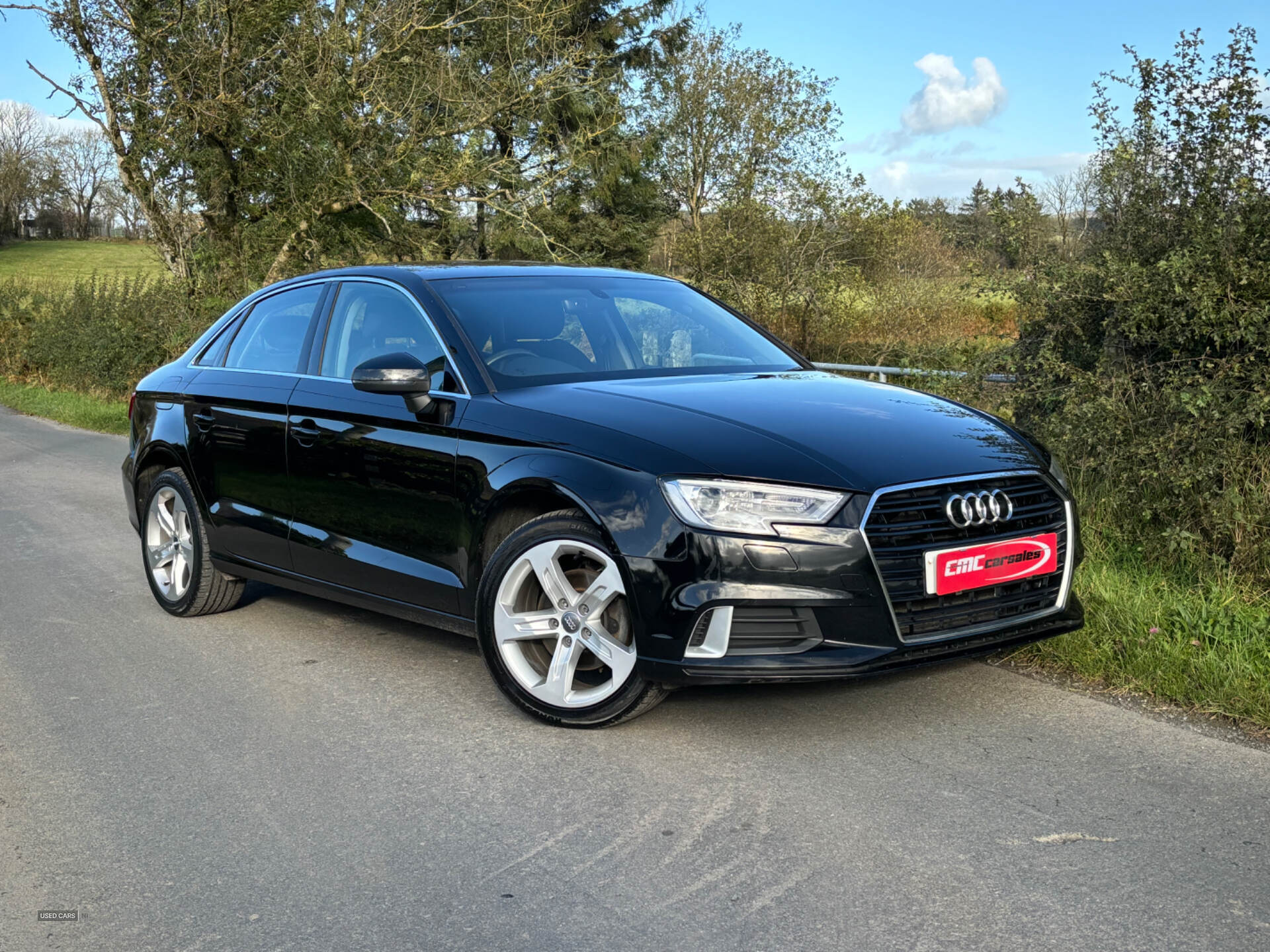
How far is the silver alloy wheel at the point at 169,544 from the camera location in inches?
244

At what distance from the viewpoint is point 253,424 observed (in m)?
5.68

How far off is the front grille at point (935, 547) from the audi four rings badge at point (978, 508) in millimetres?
17

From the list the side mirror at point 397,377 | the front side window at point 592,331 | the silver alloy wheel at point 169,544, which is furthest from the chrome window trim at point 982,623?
the silver alloy wheel at point 169,544

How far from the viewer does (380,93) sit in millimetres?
18891

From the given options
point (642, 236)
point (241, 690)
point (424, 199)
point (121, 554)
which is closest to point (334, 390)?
point (241, 690)

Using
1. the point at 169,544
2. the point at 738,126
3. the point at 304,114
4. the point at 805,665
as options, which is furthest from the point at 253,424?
the point at 738,126

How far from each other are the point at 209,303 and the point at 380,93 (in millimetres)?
4711

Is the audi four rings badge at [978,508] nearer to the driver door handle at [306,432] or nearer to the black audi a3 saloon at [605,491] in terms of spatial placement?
the black audi a3 saloon at [605,491]

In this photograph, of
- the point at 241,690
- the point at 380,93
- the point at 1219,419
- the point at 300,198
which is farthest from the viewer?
the point at 300,198

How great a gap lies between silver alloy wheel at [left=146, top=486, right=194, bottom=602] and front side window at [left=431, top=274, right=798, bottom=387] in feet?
6.55

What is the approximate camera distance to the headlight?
3.89 metres

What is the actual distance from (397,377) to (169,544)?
94.3 inches

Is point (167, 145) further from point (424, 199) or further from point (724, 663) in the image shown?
A: point (724, 663)

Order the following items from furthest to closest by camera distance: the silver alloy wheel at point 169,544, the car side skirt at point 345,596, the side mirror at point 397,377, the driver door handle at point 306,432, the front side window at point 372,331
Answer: the silver alloy wheel at point 169,544, the driver door handle at point 306,432, the front side window at point 372,331, the car side skirt at point 345,596, the side mirror at point 397,377
